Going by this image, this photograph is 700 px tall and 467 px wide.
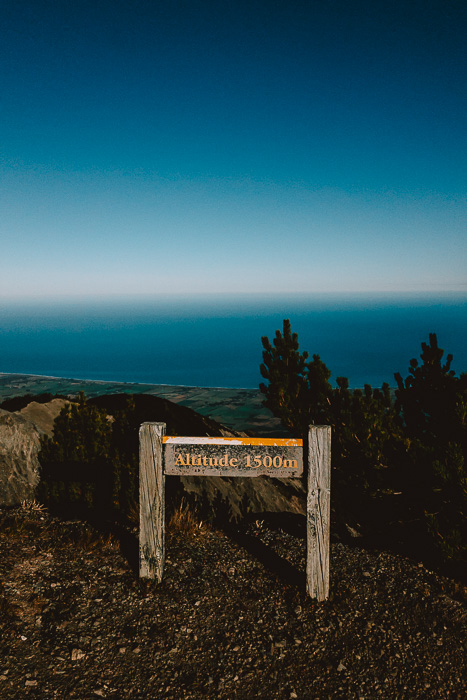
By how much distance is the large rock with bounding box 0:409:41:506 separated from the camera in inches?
Answer: 286

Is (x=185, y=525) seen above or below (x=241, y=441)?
below

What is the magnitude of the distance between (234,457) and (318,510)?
1097 mm

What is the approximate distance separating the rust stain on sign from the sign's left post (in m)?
0.13

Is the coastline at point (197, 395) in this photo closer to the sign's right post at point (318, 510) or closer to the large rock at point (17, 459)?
the large rock at point (17, 459)

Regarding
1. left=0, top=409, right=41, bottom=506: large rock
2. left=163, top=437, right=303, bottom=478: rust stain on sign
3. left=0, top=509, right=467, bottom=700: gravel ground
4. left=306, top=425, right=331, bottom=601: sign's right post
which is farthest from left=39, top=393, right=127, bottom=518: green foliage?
left=306, top=425, right=331, bottom=601: sign's right post

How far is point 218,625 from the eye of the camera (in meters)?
4.55

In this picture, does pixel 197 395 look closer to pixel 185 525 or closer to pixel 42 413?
pixel 42 413

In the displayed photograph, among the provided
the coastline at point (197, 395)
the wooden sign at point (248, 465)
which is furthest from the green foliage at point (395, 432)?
the coastline at point (197, 395)

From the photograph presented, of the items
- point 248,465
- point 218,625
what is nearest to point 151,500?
point 248,465

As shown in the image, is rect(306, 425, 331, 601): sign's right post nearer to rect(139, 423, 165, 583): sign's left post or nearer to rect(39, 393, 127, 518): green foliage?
rect(139, 423, 165, 583): sign's left post

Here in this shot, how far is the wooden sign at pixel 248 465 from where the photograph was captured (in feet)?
15.6

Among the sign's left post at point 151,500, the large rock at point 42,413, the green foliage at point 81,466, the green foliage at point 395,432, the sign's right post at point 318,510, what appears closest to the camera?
the sign's right post at point 318,510

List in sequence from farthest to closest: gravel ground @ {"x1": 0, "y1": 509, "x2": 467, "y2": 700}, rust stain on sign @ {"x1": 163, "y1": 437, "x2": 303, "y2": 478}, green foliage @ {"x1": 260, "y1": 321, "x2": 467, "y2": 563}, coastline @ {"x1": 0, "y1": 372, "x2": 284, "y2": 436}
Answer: coastline @ {"x1": 0, "y1": 372, "x2": 284, "y2": 436} → green foliage @ {"x1": 260, "y1": 321, "x2": 467, "y2": 563} → rust stain on sign @ {"x1": 163, "y1": 437, "x2": 303, "y2": 478} → gravel ground @ {"x1": 0, "y1": 509, "x2": 467, "y2": 700}

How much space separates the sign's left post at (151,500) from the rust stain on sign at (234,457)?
0.42 ft
